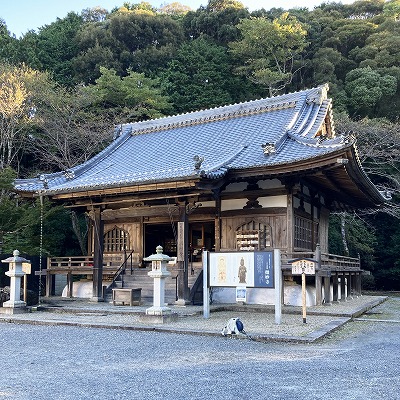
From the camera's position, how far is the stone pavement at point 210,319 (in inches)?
342

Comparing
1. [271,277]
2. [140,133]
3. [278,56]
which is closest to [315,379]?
[271,277]

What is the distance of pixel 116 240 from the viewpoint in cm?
1764

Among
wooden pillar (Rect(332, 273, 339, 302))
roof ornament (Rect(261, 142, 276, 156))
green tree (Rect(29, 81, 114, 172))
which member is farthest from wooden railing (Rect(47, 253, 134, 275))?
green tree (Rect(29, 81, 114, 172))

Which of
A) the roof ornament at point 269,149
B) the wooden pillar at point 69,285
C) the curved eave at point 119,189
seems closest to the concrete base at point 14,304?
the curved eave at point 119,189

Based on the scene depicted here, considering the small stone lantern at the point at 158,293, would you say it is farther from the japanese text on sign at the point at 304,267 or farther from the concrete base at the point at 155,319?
the japanese text on sign at the point at 304,267

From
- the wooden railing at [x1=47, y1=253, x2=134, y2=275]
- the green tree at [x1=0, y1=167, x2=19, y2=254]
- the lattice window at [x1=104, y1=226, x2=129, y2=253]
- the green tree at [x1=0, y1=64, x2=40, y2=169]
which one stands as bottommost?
the wooden railing at [x1=47, y1=253, x2=134, y2=275]

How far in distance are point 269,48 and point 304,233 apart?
942 inches

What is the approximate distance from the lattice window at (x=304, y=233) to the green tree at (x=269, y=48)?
1977 centimetres

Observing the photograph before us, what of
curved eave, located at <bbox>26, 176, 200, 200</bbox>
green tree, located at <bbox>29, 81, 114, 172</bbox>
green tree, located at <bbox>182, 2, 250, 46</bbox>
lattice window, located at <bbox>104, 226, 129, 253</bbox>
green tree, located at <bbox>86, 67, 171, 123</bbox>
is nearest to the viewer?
curved eave, located at <bbox>26, 176, 200, 200</bbox>

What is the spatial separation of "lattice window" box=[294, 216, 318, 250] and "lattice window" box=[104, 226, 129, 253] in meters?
6.36

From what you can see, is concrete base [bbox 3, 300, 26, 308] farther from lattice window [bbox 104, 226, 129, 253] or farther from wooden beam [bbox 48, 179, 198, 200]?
lattice window [bbox 104, 226, 129, 253]

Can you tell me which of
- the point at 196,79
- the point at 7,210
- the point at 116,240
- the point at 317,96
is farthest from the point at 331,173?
the point at 196,79

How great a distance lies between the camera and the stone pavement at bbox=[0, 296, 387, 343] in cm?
869

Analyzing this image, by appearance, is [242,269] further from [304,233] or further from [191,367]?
[304,233]
